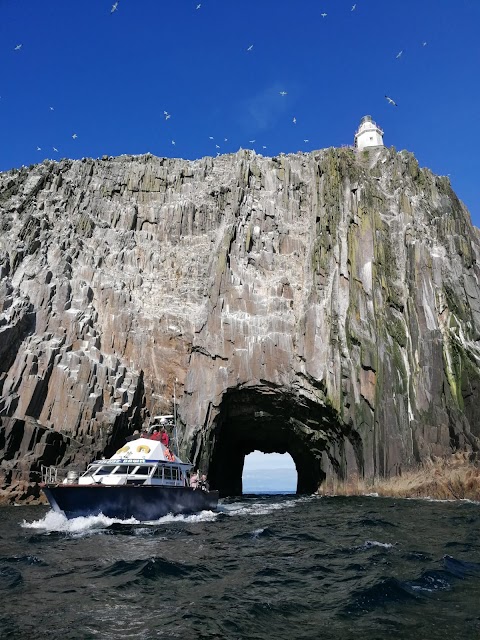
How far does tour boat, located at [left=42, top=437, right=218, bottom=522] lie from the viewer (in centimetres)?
2381

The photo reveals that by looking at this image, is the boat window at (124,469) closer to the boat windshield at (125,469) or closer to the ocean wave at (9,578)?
the boat windshield at (125,469)

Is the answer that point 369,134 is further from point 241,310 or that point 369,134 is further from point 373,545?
point 373,545

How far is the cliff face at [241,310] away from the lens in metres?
43.1

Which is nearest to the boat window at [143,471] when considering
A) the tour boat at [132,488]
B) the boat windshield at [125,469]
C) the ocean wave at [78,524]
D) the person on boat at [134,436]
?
the tour boat at [132,488]

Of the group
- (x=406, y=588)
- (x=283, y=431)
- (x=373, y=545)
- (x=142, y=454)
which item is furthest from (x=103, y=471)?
(x=283, y=431)

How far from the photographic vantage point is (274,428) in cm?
5322

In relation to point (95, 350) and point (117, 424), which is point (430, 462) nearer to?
point (117, 424)

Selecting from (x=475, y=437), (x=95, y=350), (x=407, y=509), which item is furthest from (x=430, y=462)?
(x=95, y=350)

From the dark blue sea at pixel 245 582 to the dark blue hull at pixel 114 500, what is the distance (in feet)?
4.46

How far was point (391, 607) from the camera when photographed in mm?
10367

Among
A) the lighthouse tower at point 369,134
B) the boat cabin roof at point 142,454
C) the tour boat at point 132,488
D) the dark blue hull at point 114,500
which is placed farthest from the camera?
the lighthouse tower at point 369,134

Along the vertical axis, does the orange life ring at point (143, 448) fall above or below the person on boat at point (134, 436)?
below

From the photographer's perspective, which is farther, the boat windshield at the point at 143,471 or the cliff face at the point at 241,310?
the cliff face at the point at 241,310

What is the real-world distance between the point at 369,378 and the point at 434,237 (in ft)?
50.6
